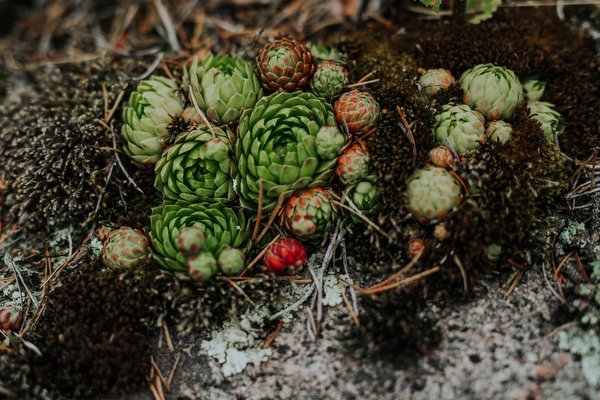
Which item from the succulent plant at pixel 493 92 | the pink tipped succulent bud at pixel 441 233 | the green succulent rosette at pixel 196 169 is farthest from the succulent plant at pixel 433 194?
the green succulent rosette at pixel 196 169

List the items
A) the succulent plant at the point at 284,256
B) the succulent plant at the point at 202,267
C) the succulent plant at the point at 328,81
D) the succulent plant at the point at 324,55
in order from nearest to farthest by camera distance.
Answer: the succulent plant at the point at 202,267
the succulent plant at the point at 284,256
the succulent plant at the point at 328,81
the succulent plant at the point at 324,55

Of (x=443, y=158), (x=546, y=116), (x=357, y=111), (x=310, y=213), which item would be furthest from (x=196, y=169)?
(x=546, y=116)

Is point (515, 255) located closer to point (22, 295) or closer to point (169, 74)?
point (169, 74)

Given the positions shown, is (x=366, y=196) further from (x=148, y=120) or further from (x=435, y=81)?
(x=148, y=120)

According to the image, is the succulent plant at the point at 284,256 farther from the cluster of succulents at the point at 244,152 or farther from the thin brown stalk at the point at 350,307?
the thin brown stalk at the point at 350,307

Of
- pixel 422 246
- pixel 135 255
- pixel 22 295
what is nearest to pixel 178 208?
pixel 135 255

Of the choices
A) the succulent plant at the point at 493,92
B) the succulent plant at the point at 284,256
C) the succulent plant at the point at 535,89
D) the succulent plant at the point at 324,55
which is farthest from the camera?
the succulent plant at the point at 324,55

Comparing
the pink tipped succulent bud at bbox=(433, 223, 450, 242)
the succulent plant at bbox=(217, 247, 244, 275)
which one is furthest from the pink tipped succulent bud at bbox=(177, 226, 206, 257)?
the pink tipped succulent bud at bbox=(433, 223, 450, 242)
